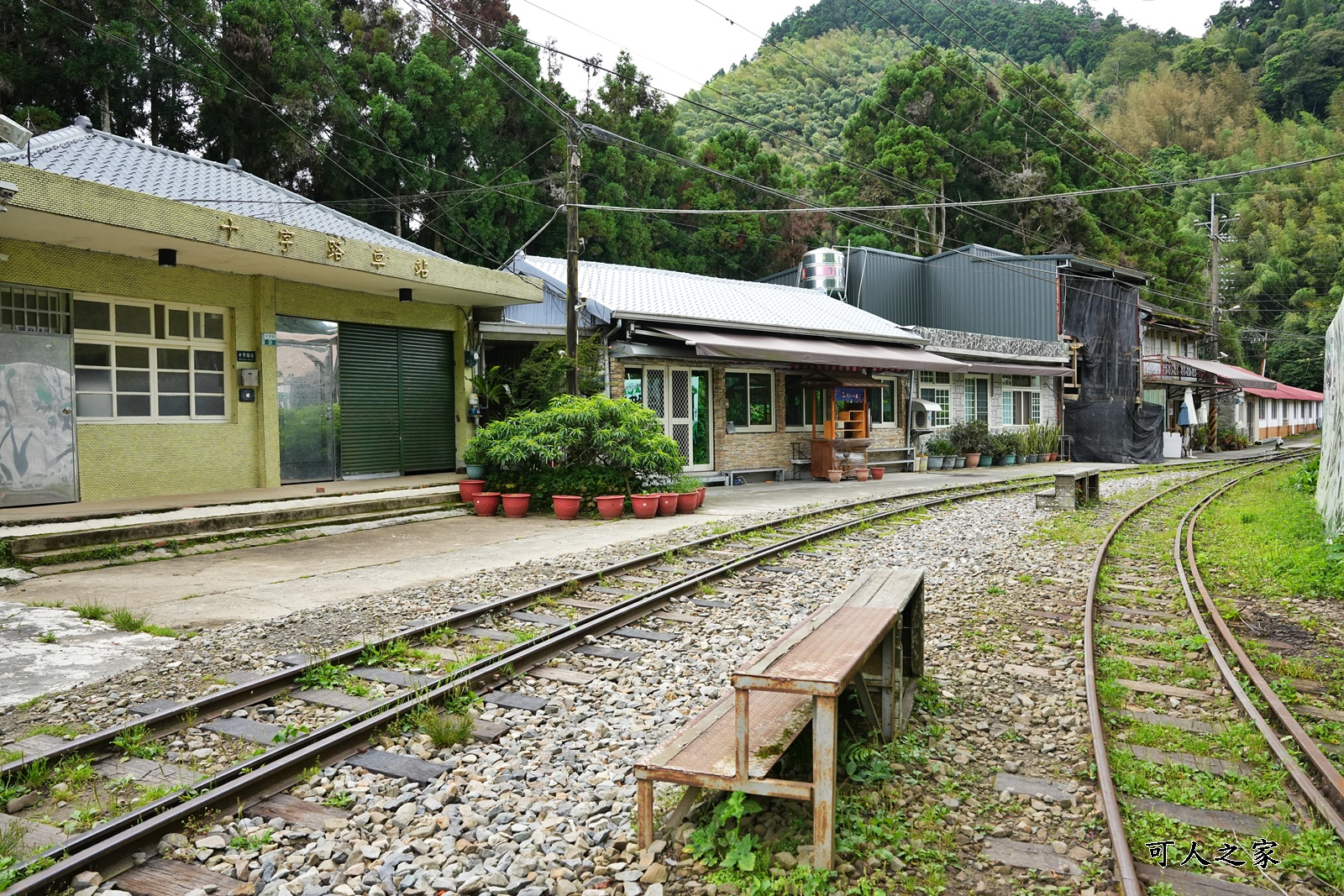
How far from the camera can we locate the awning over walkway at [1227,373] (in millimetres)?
35250

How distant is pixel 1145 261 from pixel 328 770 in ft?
166

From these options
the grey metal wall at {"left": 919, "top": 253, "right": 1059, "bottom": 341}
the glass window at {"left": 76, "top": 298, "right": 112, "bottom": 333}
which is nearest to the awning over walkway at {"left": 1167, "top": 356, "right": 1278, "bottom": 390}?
the grey metal wall at {"left": 919, "top": 253, "right": 1059, "bottom": 341}

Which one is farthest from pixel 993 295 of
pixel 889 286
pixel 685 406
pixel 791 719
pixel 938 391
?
pixel 791 719

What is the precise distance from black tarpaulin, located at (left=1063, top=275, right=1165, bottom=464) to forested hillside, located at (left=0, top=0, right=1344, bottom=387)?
856 cm

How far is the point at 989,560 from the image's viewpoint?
9.76 metres

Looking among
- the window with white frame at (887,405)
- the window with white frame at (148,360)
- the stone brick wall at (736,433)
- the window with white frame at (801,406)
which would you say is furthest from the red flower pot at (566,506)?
the window with white frame at (887,405)

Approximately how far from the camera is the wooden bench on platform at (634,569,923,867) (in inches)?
127

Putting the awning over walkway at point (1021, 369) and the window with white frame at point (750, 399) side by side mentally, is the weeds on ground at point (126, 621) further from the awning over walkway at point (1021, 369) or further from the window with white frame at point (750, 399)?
the awning over walkway at point (1021, 369)

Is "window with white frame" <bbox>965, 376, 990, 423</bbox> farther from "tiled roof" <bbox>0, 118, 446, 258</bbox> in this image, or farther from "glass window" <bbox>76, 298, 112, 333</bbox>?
"glass window" <bbox>76, 298, 112, 333</bbox>

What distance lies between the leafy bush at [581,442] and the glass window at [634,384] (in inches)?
131

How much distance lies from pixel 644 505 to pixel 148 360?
7.13 metres

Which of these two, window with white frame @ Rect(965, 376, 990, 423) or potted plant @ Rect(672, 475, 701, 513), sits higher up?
window with white frame @ Rect(965, 376, 990, 423)

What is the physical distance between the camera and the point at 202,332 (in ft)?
40.6

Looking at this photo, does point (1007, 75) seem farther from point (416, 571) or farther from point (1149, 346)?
point (416, 571)
